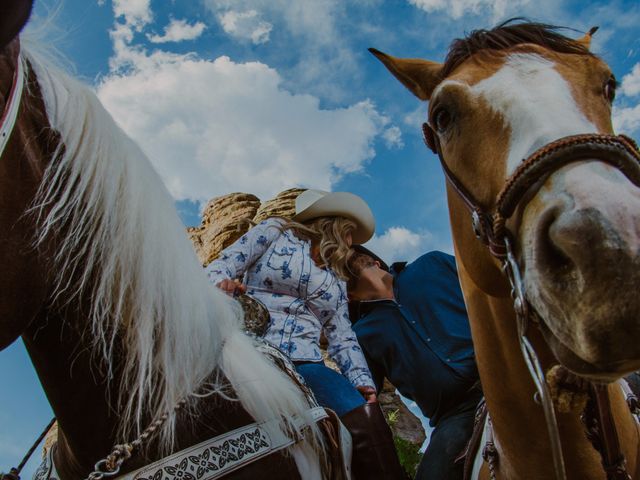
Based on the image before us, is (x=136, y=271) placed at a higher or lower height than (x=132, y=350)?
higher

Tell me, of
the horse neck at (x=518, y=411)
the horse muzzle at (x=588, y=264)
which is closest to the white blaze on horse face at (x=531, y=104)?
the horse muzzle at (x=588, y=264)

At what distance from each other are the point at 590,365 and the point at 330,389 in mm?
1706

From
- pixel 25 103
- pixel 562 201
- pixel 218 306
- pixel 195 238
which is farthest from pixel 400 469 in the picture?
pixel 195 238

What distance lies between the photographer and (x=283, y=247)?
3.33 meters

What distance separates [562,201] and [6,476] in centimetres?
194

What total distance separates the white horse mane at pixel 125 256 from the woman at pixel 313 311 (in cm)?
91

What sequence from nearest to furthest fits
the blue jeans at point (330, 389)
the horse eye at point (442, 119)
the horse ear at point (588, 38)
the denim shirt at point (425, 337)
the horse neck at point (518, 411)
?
1. the horse neck at point (518, 411)
2. the horse eye at point (442, 119)
3. the horse ear at point (588, 38)
4. the blue jeans at point (330, 389)
5. the denim shirt at point (425, 337)

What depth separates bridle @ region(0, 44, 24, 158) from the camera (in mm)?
1391

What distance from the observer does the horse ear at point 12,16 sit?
1146 mm

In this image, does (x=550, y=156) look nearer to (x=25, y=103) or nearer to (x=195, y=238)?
(x=25, y=103)

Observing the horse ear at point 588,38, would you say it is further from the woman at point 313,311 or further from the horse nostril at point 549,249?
the woman at point 313,311

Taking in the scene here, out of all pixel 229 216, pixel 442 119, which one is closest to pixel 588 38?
pixel 442 119

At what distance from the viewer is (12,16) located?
1.16 meters

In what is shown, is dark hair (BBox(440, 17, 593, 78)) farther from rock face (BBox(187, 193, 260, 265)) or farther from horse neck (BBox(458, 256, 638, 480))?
rock face (BBox(187, 193, 260, 265))
